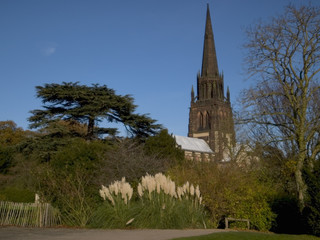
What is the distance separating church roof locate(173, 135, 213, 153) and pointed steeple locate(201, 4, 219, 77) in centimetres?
1745

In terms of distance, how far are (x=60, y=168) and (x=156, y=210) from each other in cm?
853

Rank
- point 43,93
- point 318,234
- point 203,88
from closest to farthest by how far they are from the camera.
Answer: point 318,234 → point 43,93 → point 203,88

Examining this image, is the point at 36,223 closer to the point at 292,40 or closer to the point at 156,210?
the point at 156,210

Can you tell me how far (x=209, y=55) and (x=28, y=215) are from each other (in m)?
79.5

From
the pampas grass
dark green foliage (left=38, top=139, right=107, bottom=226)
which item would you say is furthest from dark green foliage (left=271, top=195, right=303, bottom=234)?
dark green foliage (left=38, top=139, right=107, bottom=226)

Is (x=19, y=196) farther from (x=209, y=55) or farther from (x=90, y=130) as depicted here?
(x=209, y=55)

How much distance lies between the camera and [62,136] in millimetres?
27344

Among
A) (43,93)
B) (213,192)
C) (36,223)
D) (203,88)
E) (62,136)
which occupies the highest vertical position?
(203,88)

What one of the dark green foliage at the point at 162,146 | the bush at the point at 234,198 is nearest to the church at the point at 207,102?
the dark green foliage at the point at 162,146

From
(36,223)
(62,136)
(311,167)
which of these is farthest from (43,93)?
(311,167)

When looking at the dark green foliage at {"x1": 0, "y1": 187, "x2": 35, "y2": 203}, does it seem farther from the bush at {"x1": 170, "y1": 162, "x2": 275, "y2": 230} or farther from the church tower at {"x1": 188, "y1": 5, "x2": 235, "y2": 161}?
the church tower at {"x1": 188, "y1": 5, "x2": 235, "y2": 161}

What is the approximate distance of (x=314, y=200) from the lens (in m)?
11.8

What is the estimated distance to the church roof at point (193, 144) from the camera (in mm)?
79625

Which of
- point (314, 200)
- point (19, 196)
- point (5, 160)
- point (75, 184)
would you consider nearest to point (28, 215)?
point (75, 184)
